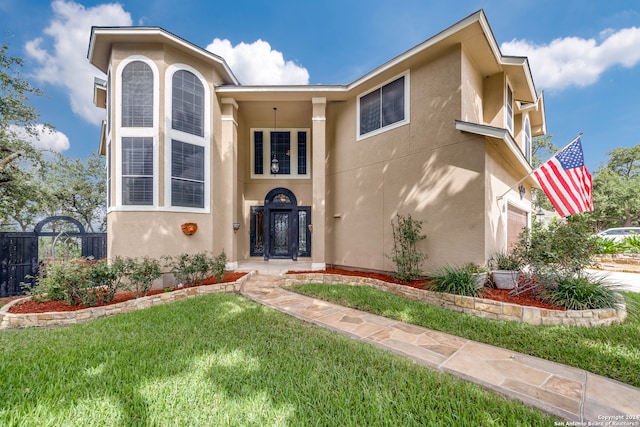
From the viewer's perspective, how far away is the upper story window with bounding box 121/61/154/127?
6648mm

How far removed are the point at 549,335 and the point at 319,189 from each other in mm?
6078

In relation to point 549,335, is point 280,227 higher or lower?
higher

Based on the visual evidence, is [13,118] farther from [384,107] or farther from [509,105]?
[509,105]

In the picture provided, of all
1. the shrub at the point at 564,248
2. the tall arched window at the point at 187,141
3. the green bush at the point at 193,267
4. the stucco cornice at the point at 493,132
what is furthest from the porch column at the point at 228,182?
the shrub at the point at 564,248

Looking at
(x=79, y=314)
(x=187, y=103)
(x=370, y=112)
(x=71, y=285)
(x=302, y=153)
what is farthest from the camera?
(x=302, y=153)

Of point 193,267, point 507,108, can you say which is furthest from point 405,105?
point 193,267

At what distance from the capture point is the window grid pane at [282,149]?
9.98 metres

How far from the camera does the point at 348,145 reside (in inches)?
331

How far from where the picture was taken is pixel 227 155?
8.08 m

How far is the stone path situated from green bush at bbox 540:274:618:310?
6.44 feet

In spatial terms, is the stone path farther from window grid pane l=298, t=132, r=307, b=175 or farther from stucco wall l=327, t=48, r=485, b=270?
window grid pane l=298, t=132, r=307, b=175

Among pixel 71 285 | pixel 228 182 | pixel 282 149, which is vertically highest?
pixel 282 149

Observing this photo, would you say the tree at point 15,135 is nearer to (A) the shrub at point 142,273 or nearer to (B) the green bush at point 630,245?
(A) the shrub at point 142,273

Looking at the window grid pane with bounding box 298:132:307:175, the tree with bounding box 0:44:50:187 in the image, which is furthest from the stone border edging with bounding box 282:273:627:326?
the tree with bounding box 0:44:50:187
